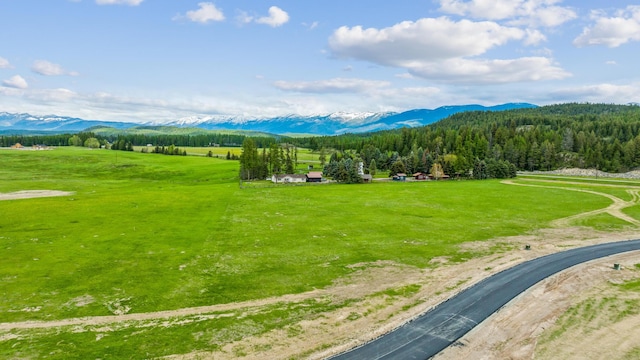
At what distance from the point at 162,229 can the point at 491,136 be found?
17534cm

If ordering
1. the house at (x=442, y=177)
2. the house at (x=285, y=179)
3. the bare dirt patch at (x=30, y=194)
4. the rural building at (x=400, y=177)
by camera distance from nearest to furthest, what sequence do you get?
the bare dirt patch at (x=30, y=194)
the house at (x=285, y=179)
the rural building at (x=400, y=177)
the house at (x=442, y=177)

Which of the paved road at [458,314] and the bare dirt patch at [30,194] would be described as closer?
the paved road at [458,314]

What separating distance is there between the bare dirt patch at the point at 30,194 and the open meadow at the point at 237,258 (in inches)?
256

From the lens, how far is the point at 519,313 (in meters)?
31.4

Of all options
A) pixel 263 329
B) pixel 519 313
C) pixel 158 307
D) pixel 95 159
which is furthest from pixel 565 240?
pixel 95 159

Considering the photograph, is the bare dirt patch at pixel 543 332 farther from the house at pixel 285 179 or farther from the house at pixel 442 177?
the house at pixel 442 177

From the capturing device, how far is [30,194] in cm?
9875

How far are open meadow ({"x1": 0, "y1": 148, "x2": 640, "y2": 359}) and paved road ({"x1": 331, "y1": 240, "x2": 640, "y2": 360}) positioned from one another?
6.38 ft

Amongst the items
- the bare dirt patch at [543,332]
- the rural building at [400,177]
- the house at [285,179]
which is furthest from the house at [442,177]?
the bare dirt patch at [543,332]

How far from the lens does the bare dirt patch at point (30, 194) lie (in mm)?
93206

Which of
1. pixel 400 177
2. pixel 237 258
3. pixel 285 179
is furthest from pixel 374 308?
pixel 400 177

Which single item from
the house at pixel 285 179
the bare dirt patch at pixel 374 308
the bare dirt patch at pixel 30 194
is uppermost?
the house at pixel 285 179

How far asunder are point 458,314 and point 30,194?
108841 mm

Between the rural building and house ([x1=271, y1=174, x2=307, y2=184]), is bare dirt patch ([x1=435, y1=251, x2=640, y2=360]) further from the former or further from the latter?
the rural building
